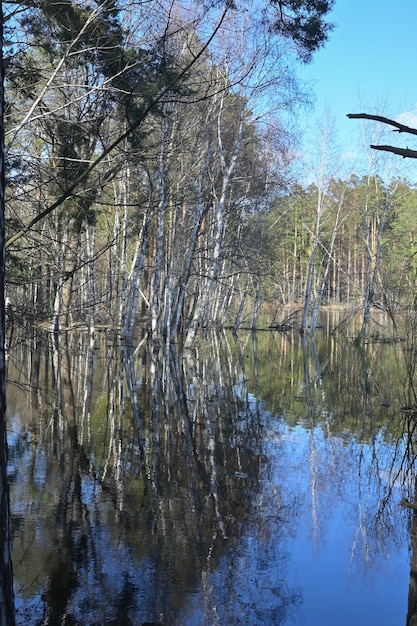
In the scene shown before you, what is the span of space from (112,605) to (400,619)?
192 cm

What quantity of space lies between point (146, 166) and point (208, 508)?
10992mm

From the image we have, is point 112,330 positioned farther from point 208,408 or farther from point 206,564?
point 206,564

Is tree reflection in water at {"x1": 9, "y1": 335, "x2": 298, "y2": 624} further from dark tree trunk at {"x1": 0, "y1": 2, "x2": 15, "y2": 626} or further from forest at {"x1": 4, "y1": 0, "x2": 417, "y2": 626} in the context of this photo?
dark tree trunk at {"x1": 0, "y1": 2, "x2": 15, "y2": 626}

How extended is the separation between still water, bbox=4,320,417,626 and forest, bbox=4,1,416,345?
170 cm

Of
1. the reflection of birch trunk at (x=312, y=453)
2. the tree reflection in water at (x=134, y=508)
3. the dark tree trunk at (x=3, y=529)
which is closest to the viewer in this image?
the dark tree trunk at (x=3, y=529)

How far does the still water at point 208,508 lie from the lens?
4422mm

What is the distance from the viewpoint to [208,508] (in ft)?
20.2

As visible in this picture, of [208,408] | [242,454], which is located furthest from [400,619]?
[208,408]

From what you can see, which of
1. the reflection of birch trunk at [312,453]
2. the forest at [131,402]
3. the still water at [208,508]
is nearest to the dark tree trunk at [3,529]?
the forest at [131,402]

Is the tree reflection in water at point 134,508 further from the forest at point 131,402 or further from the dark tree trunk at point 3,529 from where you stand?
the dark tree trunk at point 3,529

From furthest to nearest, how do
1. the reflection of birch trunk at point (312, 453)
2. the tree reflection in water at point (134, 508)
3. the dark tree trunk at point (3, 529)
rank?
the reflection of birch trunk at point (312, 453) → the tree reflection in water at point (134, 508) → the dark tree trunk at point (3, 529)

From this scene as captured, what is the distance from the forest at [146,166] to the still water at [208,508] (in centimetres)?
170

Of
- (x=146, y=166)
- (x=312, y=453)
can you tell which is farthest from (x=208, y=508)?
(x=146, y=166)

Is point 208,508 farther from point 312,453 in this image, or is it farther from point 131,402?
point 131,402
